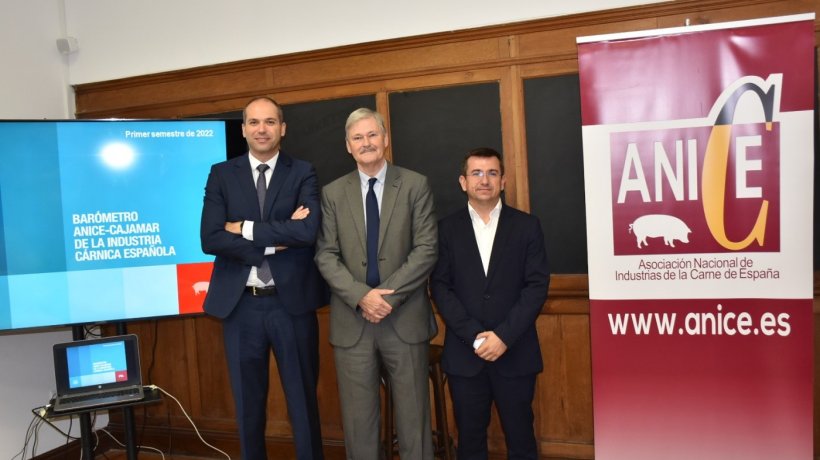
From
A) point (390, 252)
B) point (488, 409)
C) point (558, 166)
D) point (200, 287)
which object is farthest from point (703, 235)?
point (200, 287)

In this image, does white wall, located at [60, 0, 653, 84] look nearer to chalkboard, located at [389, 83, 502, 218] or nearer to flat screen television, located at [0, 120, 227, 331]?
chalkboard, located at [389, 83, 502, 218]

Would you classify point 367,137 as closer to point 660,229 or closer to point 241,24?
point 660,229

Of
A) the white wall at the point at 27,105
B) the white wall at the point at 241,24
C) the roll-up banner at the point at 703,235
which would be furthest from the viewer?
the white wall at the point at 27,105

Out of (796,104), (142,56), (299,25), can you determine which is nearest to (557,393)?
(796,104)

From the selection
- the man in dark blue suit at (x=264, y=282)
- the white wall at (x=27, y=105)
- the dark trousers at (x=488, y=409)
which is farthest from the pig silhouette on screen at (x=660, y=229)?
the white wall at (x=27, y=105)

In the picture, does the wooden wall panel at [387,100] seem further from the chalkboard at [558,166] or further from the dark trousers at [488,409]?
the dark trousers at [488,409]

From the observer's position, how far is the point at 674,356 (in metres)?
2.77

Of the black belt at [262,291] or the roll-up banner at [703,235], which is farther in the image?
the black belt at [262,291]

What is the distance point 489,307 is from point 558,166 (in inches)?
39.8

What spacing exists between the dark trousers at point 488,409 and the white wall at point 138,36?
1.88 metres

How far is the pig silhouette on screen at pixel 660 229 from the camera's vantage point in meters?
2.72

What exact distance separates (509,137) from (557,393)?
1417 mm

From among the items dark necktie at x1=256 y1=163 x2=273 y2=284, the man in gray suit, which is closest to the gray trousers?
the man in gray suit

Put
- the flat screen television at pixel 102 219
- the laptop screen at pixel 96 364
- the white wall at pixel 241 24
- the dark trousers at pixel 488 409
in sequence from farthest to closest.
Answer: the white wall at pixel 241 24 < the flat screen television at pixel 102 219 < the laptop screen at pixel 96 364 < the dark trousers at pixel 488 409
